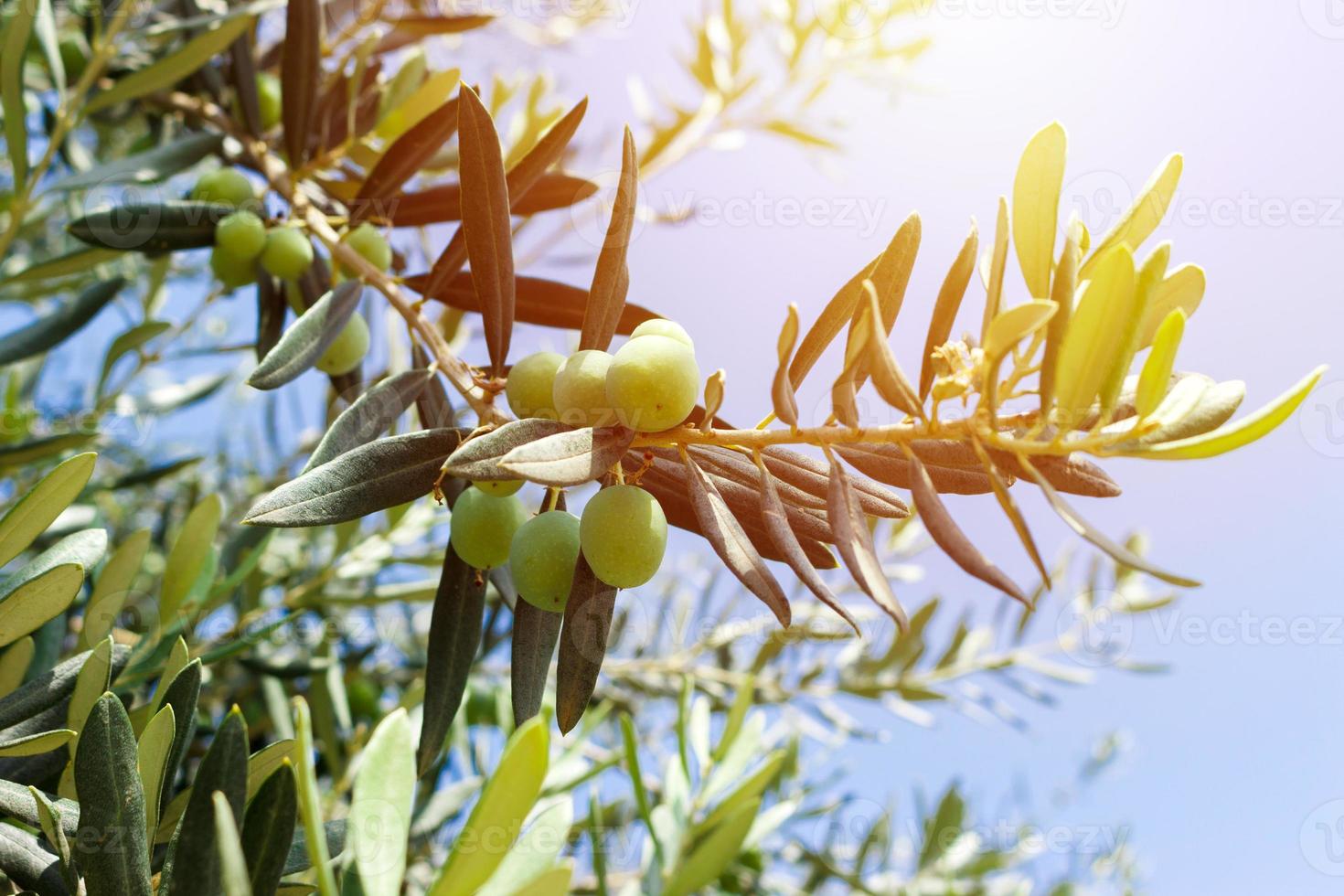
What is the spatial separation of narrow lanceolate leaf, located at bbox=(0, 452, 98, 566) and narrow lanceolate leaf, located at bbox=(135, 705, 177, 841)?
25 cm

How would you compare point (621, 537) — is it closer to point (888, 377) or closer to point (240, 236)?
point (888, 377)

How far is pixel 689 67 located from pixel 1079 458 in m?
2.18

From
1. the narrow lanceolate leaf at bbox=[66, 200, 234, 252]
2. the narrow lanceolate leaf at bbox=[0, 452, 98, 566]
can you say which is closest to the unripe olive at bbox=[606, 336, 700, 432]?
the narrow lanceolate leaf at bbox=[0, 452, 98, 566]

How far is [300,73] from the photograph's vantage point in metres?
1.34

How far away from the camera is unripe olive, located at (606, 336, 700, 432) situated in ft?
2.29

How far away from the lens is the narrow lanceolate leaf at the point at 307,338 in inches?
34.7

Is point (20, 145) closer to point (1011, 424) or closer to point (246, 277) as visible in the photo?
point (246, 277)

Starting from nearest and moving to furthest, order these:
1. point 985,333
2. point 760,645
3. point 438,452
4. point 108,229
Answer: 1. point 985,333
2. point 438,452
3. point 108,229
4. point 760,645

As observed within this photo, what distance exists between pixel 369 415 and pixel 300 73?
76 cm

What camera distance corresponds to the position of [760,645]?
2.29 metres

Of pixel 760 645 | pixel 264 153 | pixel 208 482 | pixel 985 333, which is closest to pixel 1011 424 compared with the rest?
pixel 985 333

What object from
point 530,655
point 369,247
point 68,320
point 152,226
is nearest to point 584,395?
point 530,655

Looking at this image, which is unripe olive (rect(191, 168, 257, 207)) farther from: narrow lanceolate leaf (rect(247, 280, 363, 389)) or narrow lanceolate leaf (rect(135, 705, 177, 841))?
narrow lanceolate leaf (rect(135, 705, 177, 841))

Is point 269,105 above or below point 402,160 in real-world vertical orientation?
above
